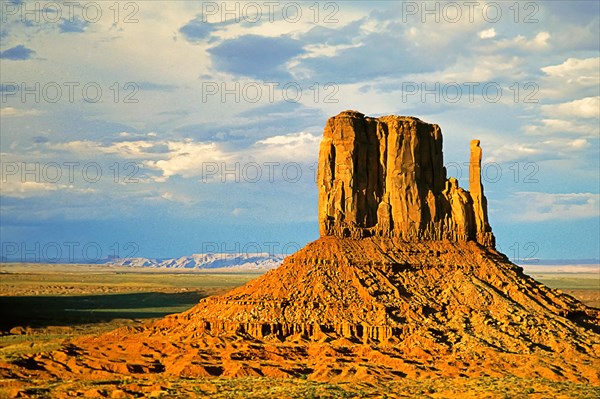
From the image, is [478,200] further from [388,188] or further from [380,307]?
[380,307]

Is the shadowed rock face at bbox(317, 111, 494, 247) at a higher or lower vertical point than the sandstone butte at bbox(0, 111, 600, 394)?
higher

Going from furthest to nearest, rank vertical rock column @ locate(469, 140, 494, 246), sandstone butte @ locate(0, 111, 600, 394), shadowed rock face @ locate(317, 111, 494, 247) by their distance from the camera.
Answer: vertical rock column @ locate(469, 140, 494, 246)
shadowed rock face @ locate(317, 111, 494, 247)
sandstone butte @ locate(0, 111, 600, 394)

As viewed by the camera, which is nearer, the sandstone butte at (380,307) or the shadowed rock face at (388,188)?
the sandstone butte at (380,307)

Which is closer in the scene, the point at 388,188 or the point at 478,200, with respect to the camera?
the point at 388,188

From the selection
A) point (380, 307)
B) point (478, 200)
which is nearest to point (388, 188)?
point (478, 200)

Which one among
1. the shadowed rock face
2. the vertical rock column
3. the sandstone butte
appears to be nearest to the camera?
the sandstone butte
